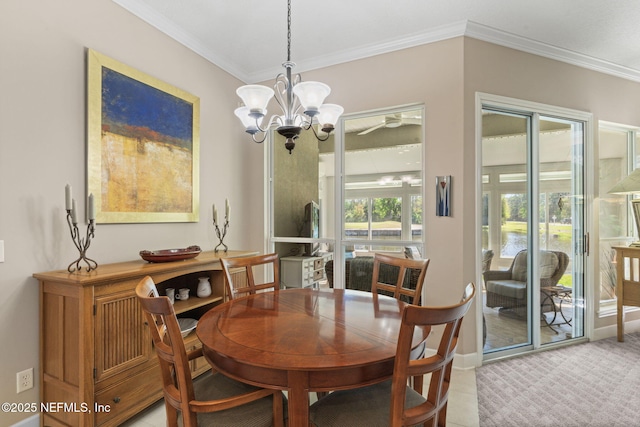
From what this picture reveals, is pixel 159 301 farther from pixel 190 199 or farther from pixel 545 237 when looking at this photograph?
pixel 545 237

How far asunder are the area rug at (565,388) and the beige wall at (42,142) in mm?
2831

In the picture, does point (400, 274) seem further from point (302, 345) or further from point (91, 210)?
point (91, 210)

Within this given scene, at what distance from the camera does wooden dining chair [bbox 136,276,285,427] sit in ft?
3.93

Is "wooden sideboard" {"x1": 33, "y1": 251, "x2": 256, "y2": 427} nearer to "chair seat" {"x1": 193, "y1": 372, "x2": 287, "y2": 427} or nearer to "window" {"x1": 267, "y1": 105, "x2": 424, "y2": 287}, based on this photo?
"chair seat" {"x1": 193, "y1": 372, "x2": 287, "y2": 427}

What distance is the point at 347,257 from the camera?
346 centimetres

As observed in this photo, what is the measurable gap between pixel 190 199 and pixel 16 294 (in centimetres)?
142

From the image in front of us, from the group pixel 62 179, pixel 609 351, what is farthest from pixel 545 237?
pixel 62 179

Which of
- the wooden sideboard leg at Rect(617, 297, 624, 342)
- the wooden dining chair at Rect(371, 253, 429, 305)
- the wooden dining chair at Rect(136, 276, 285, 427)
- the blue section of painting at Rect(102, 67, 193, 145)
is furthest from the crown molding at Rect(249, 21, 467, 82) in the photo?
the wooden sideboard leg at Rect(617, 297, 624, 342)

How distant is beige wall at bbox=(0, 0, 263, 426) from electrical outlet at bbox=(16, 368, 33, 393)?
0.03 m

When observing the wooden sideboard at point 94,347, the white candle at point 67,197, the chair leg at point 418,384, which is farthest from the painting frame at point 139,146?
the chair leg at point 418,384

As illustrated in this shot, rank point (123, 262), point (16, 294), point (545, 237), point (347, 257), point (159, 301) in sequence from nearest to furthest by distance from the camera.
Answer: point (159, 301), point (16, 294), point (123, 262), point (545, 237), point (347, 257)

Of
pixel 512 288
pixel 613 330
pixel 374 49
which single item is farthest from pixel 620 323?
pixel 374 49

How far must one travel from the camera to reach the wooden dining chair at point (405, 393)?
3.58ft

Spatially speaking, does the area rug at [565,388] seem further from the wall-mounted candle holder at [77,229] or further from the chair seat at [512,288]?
the wall-mounted candle holder at [77,229]
